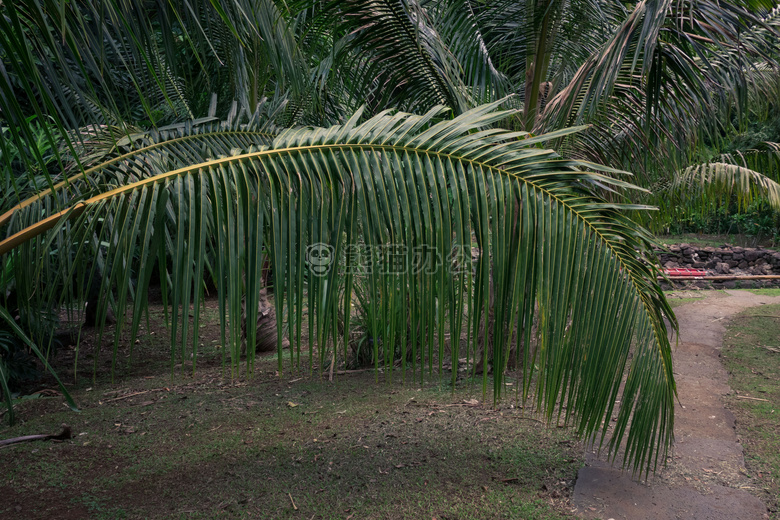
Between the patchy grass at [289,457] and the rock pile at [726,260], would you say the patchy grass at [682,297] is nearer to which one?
the rock pile at [726,260]

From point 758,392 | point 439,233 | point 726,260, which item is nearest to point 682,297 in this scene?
point 758,392

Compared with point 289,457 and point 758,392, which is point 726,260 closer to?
point 758,392

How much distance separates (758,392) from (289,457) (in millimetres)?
3234

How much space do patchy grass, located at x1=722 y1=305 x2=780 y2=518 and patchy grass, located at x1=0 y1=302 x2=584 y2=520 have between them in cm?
82

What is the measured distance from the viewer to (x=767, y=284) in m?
9.70

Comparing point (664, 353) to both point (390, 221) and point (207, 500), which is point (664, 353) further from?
point (207, 500)

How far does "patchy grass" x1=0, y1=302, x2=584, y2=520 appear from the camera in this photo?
2104 mm

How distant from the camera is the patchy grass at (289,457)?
6.90ft

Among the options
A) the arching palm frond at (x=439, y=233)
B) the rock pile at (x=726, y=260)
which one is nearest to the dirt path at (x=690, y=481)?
the arching palm frond at (x=439, y=233)

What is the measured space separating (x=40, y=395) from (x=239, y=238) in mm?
3251

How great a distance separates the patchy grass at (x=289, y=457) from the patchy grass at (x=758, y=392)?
82 centimetres

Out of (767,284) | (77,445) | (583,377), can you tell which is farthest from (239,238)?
(767,284)

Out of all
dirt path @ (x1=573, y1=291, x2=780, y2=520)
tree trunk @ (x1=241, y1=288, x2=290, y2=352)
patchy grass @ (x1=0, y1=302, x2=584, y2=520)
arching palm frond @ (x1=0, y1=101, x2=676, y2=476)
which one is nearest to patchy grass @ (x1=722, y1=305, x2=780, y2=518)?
dirt path @ (x1=573, y1=291, x2=780, y2=520)

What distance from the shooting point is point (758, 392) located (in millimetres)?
3660
